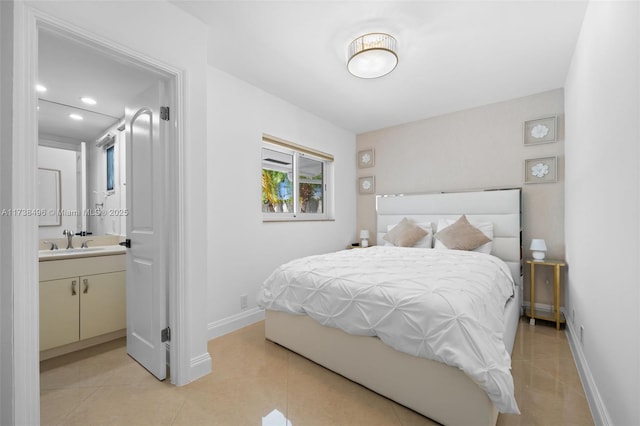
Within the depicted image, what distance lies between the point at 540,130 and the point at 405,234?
6.54ft

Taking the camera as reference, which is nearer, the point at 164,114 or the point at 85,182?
the point at 164,114

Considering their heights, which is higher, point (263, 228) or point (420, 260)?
point (263, 228)

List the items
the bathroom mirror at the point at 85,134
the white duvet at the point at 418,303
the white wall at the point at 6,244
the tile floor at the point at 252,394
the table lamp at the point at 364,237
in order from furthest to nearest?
the table lamp at the point at 364,237
the bathroom mirror at the point at 85,134
the tile floor at the point at 252,394
the white duvet at the point at 418,303
the white wall at the point at 6,244

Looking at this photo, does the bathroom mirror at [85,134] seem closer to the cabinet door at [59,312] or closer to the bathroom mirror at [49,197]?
the bathroom mirror at [49,197]

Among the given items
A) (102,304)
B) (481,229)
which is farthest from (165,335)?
(481,229)

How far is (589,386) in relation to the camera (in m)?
1.73

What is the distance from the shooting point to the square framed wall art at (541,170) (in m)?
3.13

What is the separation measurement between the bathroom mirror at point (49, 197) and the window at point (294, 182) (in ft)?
6.74

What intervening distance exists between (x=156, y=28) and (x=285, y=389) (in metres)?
2.56

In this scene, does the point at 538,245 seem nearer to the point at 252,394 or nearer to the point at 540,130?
the point at 540,130

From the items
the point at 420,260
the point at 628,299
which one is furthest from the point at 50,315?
the point at 628,299

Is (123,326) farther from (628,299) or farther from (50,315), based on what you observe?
(628,299)

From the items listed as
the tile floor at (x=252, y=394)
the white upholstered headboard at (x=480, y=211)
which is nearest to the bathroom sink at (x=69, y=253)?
the tile floor at (x=252, y=394)

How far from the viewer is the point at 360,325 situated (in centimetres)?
179
